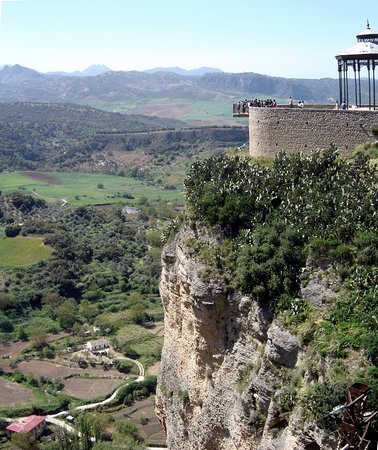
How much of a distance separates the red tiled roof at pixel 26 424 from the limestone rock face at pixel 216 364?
807 inches

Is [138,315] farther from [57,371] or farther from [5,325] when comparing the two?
[5,325]

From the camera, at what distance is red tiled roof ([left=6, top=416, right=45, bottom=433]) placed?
45.7 meters

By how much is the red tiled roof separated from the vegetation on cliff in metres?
27.2

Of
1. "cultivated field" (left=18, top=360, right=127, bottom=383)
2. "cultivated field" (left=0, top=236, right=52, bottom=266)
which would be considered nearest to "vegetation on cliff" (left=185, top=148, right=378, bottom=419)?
"cultivated field" (left=18, top=360, right=127, bottom=383)

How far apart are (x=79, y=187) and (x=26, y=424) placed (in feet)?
318

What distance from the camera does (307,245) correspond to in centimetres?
2006

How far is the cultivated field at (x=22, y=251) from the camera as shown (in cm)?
8475

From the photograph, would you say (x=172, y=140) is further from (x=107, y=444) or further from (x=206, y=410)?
(x=206, y=410)

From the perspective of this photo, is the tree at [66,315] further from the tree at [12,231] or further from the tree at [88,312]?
the tree at [12,231]

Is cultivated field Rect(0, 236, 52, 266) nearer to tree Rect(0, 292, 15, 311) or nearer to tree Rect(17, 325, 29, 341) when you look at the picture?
tree Rect(0, 292, 15, 311)

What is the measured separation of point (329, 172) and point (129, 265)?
6640cm

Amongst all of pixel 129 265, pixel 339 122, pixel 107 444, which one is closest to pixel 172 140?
pixel 129 265

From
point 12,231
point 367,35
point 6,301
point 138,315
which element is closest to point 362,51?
point 367,35

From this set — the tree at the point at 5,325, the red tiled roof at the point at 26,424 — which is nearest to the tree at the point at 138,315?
the tree at the point at 5,325
